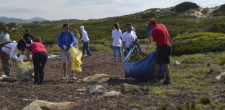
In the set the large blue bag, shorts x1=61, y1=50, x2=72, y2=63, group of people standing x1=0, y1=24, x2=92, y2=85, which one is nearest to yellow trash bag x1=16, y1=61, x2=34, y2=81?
group of people standing x1=0, y1=24, x2=92, y2=85

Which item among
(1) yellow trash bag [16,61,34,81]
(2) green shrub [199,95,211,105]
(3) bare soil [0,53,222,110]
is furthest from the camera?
(1) yellow trash bag [16,61,34,81]

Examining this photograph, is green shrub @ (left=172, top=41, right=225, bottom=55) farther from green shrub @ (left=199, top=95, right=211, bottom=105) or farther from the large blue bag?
green shrub @ (left=199, top=95, right=211, bottom=105)

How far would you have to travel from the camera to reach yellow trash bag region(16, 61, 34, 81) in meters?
7.27

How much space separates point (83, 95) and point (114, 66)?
5207 mm

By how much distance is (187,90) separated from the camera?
17.9 feet

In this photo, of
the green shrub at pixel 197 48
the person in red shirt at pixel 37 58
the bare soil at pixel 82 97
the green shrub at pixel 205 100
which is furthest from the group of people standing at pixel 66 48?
the green shrub at pixel 197 48

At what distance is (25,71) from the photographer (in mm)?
7281

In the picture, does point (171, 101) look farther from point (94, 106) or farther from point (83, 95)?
point (83, 95)

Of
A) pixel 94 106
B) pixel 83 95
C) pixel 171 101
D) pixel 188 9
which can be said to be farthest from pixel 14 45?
pixel 188 9

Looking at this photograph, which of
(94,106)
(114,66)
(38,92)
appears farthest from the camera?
(114,66)

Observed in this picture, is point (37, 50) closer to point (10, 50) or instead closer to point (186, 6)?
point (10, 50)

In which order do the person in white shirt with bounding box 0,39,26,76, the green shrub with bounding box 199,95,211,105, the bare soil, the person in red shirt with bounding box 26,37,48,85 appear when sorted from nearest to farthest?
the green shrub with bounding box 199,95,211,105 < the bare soil < the person in red shirt with bounding box 26,37,48,85 < the person in white shirt with bounding box 0,39,26,76

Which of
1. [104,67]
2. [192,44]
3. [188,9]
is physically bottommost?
[104,67]

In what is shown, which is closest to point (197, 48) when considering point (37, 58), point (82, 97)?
point (82, 97)
